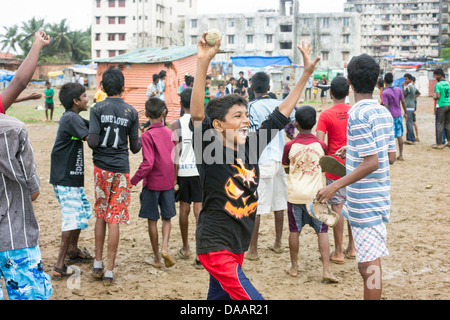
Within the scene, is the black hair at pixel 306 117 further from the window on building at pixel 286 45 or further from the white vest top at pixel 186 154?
the window on building at pixel 286 45

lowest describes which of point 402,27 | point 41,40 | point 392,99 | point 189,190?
point 189,190

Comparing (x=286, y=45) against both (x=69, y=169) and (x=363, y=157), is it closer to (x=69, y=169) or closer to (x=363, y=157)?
(x=69, y=169)

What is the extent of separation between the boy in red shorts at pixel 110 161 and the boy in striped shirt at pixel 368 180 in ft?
7.30

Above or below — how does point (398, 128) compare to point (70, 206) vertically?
above

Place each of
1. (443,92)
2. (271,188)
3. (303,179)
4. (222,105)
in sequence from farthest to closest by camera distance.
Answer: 1. (443,92)
2. (271,188)
3. (303,179)
4. (222,105)

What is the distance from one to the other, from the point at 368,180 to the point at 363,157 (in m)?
0.21

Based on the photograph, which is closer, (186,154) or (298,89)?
(298,89)

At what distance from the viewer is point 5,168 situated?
2758mm

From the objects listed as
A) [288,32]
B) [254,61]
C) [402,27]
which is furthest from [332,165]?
[402,27]

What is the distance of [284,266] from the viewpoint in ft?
16.6

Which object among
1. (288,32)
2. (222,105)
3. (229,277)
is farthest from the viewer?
(288,32)

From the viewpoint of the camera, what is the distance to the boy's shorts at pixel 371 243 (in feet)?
10.6

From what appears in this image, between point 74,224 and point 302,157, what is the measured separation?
2.53 m

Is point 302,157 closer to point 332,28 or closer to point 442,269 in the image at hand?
point 442,269
